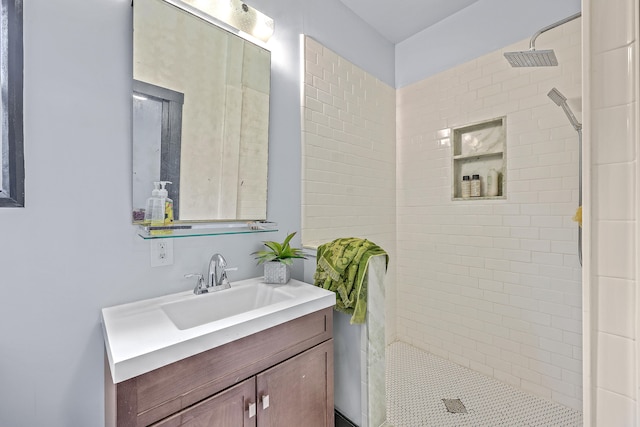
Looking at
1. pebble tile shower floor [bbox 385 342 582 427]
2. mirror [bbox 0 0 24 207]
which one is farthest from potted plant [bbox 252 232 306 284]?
pebble tile shower floor [bbox 385 342 582 427]

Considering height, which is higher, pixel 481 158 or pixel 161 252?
pixel 481 158

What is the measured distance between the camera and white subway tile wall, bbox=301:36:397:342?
6.44 feet

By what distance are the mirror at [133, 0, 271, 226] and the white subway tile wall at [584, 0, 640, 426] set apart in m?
1.40

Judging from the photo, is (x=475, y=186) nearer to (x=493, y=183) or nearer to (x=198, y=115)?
(x=493, y=183)

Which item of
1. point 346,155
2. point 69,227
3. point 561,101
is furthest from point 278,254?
point 561,101

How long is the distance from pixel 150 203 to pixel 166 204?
0.21ft

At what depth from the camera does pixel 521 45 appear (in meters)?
1.96

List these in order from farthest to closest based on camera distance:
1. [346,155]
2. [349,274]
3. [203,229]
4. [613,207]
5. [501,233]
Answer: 1. [346,155]
2. [501,233]
3. [349,274]
4. [203,229]
5. [613,207]

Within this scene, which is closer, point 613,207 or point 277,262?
point 613,207

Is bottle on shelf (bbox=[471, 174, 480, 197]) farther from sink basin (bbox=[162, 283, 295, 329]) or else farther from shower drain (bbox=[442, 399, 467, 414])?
sink basin (bbox=[162, 283, 295, 329])

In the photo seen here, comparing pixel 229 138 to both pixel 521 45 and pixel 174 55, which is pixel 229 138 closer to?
pixel 174 55

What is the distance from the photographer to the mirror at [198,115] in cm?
125

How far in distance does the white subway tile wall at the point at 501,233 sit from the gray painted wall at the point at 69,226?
2.05m

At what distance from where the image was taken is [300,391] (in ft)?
4.08
